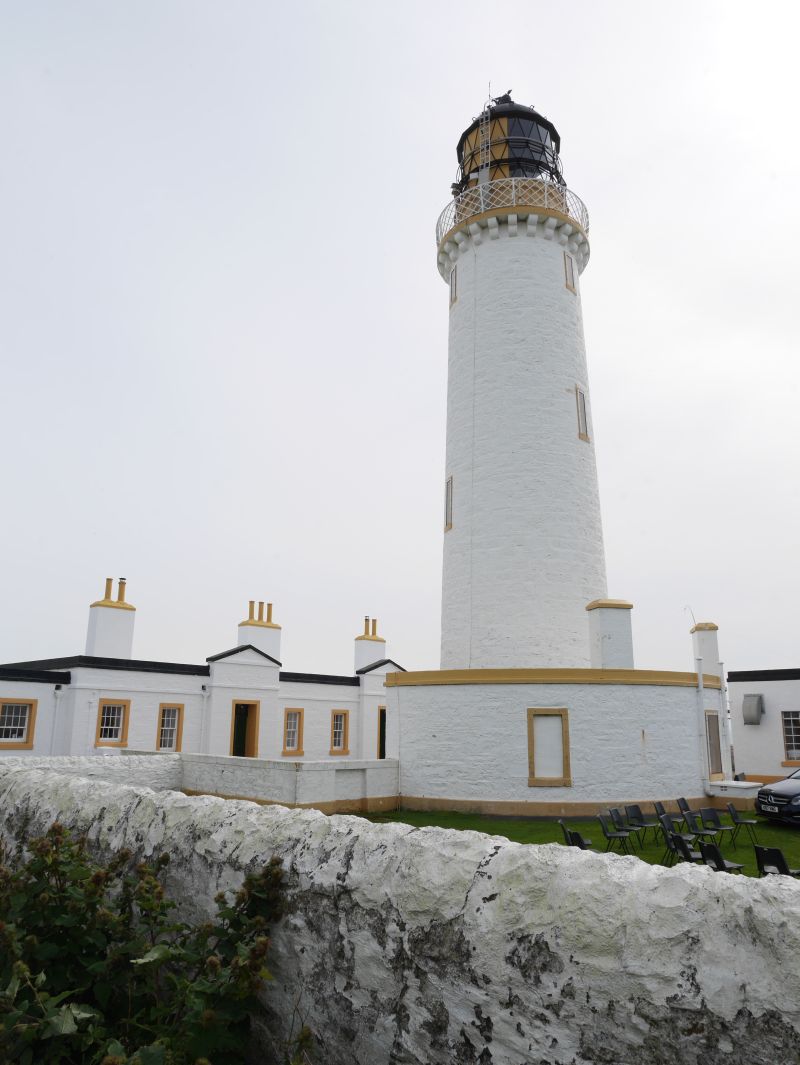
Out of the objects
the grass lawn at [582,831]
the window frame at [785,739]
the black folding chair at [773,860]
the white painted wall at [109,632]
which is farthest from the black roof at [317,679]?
the black folding chair at [773,860]

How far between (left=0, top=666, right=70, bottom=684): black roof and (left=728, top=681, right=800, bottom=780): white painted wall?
2204cm

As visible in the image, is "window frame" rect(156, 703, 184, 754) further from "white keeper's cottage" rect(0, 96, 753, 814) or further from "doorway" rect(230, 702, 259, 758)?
"doorway" rect(230, 702, 259, 758)

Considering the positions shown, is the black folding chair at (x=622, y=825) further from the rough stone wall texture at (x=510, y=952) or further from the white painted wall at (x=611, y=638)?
the rough stone wall texture at (x=510, y=952)

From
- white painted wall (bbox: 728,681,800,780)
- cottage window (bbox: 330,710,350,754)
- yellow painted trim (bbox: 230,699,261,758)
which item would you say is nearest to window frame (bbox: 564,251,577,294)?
white painted wall (bbox: 728,681,800,780)

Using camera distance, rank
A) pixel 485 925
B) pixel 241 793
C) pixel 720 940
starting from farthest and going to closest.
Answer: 1. pixel 241 793
2. pixel 485 925
3. pixel 720 940

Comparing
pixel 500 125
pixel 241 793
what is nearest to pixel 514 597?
pixel 241 793

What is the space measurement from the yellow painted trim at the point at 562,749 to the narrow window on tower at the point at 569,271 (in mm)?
12294

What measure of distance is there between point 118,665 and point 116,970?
64.3 feet

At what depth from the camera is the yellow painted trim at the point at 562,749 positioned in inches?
630

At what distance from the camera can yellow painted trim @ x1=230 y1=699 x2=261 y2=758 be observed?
24500mm

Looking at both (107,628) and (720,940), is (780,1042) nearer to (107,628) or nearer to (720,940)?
(720,940)

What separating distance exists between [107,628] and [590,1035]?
22.0 m

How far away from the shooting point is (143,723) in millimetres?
22375

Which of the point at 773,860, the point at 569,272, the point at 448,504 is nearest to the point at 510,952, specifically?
the point at 773,860
